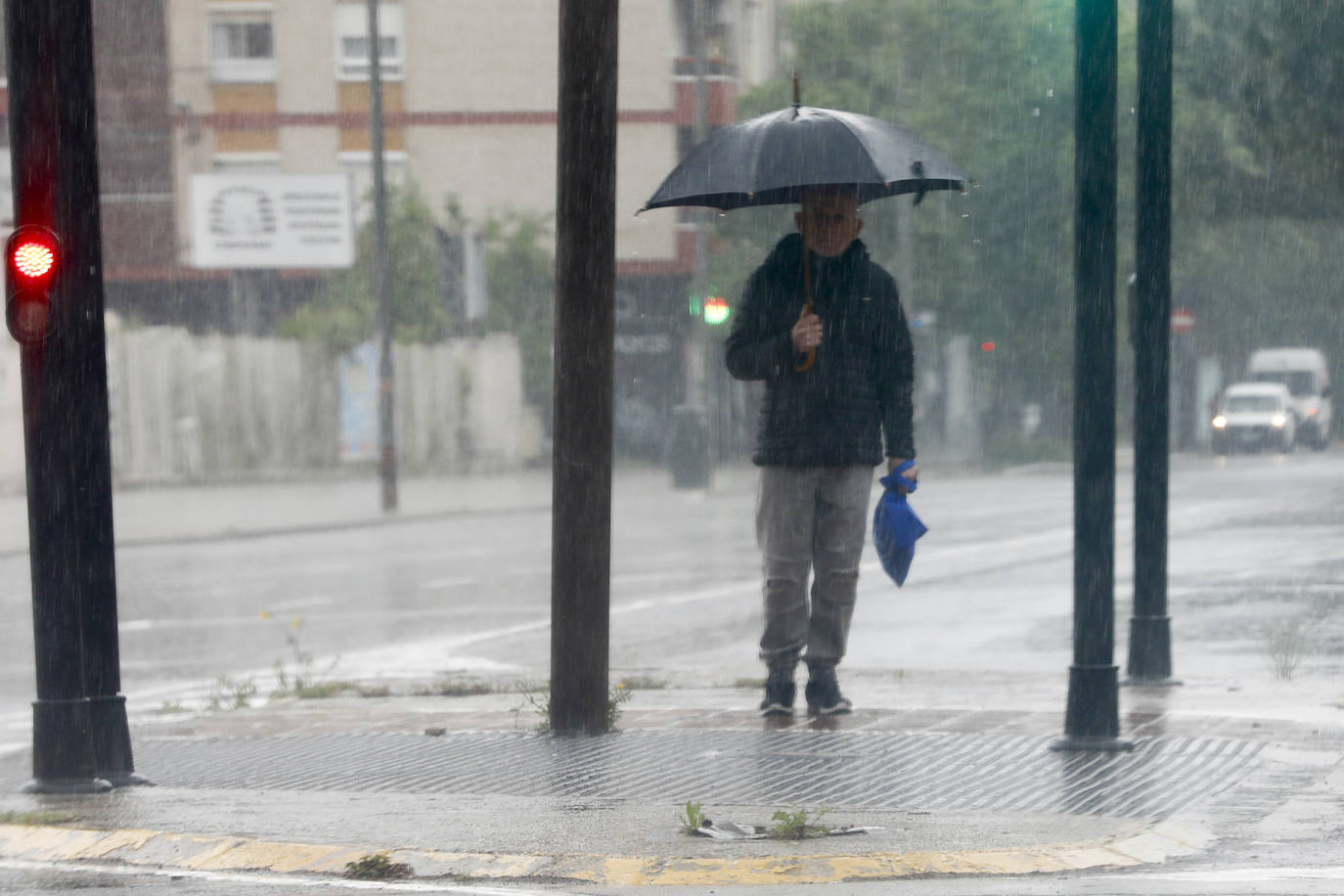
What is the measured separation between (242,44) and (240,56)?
25 centimetres

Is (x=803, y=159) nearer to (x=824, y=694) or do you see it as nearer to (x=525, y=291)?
(x=824, y=694)

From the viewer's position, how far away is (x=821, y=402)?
707cm

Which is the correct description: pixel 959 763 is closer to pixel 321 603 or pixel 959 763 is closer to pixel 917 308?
pixel 321 603

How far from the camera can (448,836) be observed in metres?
5.27

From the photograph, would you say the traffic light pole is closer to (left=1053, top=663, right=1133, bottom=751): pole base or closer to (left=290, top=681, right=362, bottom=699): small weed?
(left=1053, top=663, right=1133, bottom=751): pole base

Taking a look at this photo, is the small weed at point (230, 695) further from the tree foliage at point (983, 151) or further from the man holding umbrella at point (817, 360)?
the tree foliage at point (983, 151)

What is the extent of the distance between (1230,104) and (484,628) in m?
14.1

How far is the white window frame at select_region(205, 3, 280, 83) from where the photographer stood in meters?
40.6

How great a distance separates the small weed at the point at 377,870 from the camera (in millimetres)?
4926

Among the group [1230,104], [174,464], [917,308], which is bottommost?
[174,464]

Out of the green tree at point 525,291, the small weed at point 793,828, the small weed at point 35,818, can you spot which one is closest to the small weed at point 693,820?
the small weed at point 793,828

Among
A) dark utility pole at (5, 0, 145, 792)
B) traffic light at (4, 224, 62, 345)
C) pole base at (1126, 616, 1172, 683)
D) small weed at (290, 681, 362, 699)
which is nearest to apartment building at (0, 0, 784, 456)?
small weed at (290, 681, 362, 699)

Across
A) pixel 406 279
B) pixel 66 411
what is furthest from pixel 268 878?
pixel 406 279

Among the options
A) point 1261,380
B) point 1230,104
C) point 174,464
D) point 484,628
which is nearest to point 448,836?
point 484,628
